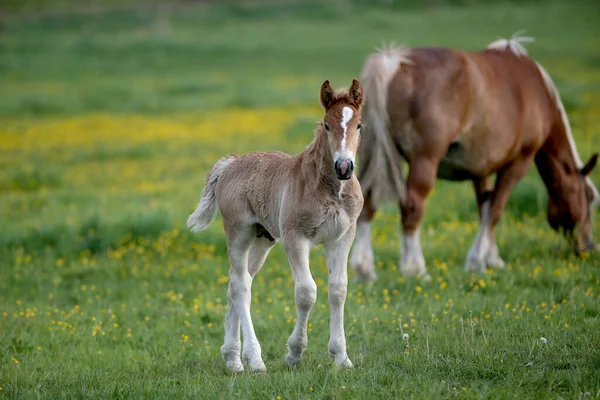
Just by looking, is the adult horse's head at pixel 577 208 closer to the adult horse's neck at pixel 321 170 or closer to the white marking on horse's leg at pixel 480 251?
the white marking on horse's leg at pixel 480 251

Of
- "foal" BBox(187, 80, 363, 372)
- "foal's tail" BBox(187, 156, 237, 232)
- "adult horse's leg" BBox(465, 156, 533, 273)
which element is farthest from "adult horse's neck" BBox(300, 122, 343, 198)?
"adult horse's leg" BBox(465, 156, 533, 273)

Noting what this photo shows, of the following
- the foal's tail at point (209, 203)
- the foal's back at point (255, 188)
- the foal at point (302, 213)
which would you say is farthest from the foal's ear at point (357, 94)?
the foal's tail at point (209, 203)

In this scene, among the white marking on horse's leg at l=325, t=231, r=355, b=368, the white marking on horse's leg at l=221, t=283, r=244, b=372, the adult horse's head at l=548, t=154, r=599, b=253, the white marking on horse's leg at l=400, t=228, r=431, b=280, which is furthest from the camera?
the adult horse's head at l=548, t=154, r=599, b=253

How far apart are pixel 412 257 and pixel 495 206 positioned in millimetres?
1609

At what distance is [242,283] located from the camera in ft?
22.4

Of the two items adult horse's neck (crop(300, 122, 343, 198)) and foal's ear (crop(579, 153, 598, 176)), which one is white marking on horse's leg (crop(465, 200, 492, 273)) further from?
adult horse's neck (crop(300, 122, 343, 198))

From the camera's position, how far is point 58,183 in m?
17.8

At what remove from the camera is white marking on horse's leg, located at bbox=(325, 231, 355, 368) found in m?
6.45

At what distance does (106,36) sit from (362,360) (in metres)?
50.6

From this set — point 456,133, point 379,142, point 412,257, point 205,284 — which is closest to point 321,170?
point 379,142

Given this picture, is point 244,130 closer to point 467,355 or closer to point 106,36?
point 467,355

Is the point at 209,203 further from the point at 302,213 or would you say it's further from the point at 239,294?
the point at 302,213

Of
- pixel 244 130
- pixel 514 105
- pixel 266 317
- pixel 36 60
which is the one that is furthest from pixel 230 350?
pixel 36 60

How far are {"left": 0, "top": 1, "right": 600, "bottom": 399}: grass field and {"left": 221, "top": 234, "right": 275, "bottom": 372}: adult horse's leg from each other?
14 centimetres
